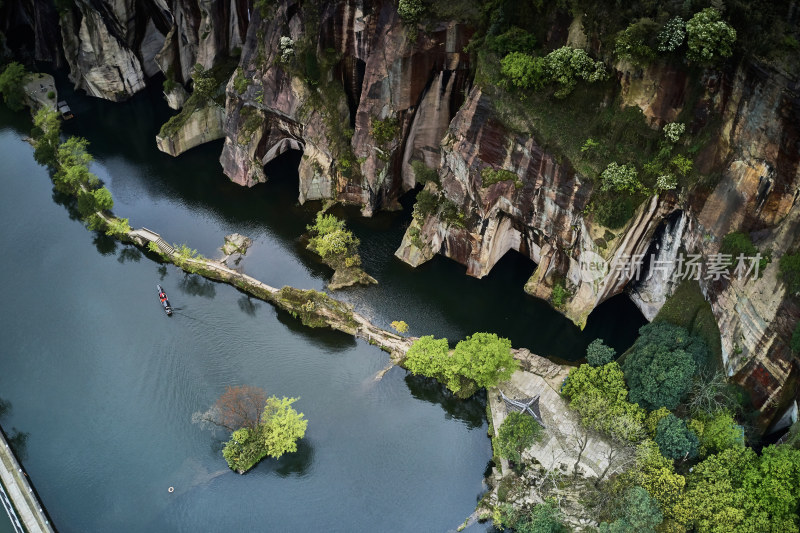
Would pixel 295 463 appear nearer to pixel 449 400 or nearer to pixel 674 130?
pixel 449 400

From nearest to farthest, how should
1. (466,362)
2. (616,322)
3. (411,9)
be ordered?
(466,362) → (411,9) → (616,322)

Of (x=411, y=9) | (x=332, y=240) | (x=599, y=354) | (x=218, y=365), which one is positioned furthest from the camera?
(x=332, y=240)

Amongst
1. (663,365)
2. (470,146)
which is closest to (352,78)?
(470,146)

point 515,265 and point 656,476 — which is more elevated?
point 515,265

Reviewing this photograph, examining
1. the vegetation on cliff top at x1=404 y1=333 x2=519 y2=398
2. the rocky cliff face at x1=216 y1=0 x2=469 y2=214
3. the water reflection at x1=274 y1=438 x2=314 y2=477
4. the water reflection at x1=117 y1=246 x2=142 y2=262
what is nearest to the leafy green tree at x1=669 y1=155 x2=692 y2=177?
the vegetation on cliff top at x1=404 y1=333 x2=519 y2=398

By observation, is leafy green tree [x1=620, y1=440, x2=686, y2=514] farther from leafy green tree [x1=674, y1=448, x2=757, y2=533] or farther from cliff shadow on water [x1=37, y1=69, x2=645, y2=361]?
cliff shadow on water [x1=37, y1=69, x2=645, y2=361]

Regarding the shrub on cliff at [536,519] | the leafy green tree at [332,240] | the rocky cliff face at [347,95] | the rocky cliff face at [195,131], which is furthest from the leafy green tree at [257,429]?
the rocky cliff face at [195,131]

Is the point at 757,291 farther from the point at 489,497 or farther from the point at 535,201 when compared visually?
the point at 489,497
